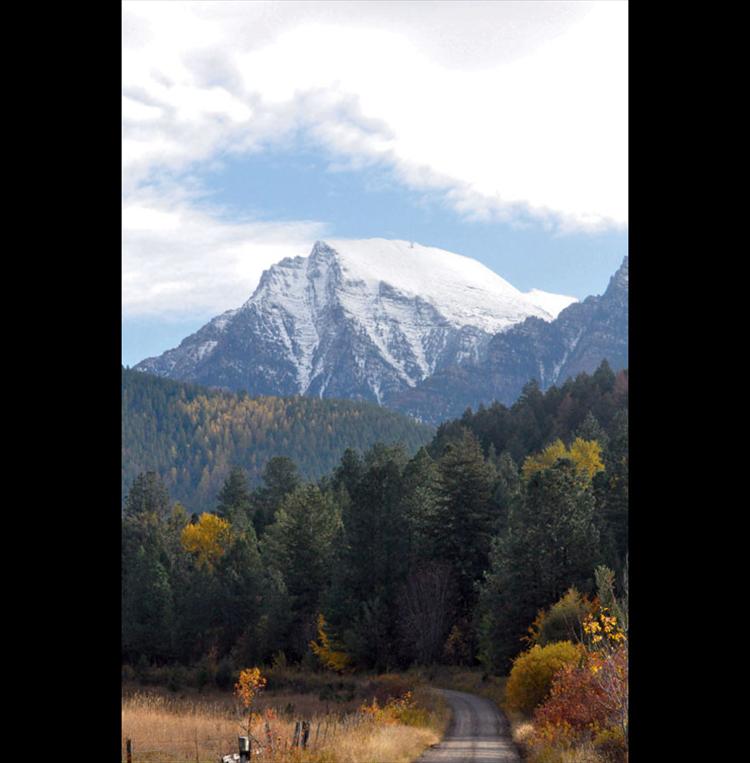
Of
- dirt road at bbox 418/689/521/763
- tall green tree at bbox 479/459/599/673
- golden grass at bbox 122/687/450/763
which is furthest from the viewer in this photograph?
tall green tree at bbox 479/459/599/673

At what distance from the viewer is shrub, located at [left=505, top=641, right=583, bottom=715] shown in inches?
1192

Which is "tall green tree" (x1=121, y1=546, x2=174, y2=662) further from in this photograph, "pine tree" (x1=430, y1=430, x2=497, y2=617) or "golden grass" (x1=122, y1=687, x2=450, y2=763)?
"golden grass" (x1=122, y1=687, x2=450, y2=763)

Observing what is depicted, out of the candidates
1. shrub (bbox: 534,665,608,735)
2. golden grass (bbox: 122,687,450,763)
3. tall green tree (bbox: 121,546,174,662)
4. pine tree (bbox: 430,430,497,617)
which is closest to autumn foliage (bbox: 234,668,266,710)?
golden grass (bbox: 122,687,450,763)

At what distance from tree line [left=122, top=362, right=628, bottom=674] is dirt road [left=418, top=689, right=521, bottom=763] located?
Result: 7075 millimetres

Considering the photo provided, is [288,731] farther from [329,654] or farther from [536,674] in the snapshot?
[329,654]

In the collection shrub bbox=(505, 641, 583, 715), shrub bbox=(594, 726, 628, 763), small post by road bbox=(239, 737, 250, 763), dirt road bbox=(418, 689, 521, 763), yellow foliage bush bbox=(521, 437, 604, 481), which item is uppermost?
yellow foliage bush bbox=(521, 437, 604, 481)

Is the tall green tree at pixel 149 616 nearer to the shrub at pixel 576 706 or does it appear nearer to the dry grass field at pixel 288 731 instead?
the dry grass field at pixel 288 731

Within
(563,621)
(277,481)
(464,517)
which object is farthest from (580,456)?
(563,621)

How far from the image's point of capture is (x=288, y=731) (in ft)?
87.1

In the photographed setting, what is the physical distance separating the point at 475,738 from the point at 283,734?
23.9ft

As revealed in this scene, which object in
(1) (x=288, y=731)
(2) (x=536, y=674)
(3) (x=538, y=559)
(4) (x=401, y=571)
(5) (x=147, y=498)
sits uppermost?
(5) (x=147, y=498)

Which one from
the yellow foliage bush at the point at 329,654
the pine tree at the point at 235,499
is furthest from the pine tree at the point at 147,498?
the yellow foliage bush at the point at 329,654
